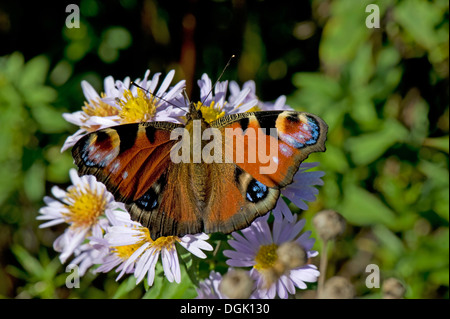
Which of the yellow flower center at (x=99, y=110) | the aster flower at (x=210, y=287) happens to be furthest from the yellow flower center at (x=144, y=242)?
the yellow flower center at (x=99, y=110)

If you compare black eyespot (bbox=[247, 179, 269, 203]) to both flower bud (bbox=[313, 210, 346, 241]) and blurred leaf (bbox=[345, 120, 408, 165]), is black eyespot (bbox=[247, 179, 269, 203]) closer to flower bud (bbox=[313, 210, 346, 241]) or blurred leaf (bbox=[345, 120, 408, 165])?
flower bud (bbox=[313, 210, 346, 241])

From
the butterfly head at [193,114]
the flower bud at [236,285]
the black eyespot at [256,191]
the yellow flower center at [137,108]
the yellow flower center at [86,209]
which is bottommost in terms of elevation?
the flower bud at [236,285]

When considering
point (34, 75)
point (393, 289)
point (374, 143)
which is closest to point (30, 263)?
point (34, 75)

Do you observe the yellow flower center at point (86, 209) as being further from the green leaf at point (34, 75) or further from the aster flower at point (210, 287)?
the green leaf at point (34, 75)

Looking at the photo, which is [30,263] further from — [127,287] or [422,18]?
[422,18]

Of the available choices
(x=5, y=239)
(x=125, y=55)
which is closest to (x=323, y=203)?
(x=125, y=55)

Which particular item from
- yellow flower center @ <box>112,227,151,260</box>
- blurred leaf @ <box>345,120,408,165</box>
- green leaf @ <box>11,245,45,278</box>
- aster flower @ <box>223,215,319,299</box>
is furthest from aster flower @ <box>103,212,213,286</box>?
blurred leaf @ <box>345,120,408,165</box>
